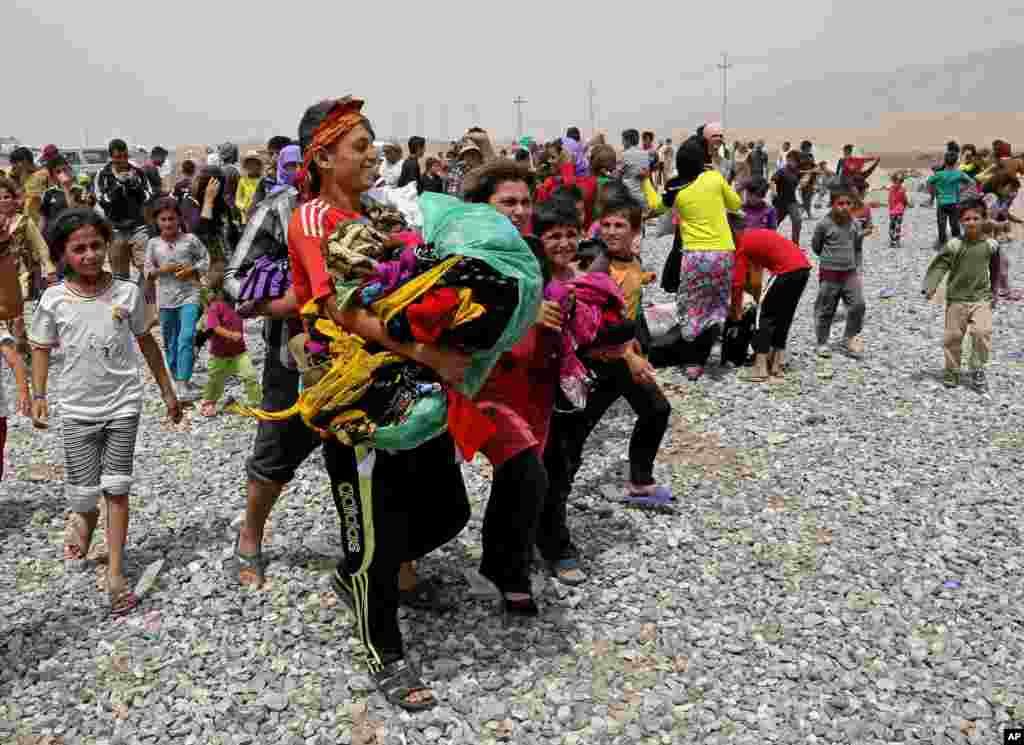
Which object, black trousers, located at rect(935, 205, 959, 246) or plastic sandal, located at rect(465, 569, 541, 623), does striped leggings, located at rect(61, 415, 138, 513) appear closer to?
plastic sandal, located at rect(465, 569, 541, 623)

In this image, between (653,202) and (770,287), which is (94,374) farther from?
(770,287)

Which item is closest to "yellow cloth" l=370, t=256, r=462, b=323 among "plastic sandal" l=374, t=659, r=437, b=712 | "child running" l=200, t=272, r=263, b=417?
"plastic sandal" l=374, t=659, r=437, b=712

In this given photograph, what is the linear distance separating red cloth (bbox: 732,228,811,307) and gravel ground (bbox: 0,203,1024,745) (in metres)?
2.30

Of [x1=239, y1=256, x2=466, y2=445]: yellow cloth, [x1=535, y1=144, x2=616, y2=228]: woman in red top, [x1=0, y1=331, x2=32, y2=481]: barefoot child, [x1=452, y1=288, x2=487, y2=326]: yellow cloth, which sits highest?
[x1=535, y1=144, x2=616, y2=228]: woman in red top

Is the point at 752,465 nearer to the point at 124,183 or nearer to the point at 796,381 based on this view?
the point at 796,381

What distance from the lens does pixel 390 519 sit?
3529 mm

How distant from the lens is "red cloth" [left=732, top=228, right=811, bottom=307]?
8.68 metres

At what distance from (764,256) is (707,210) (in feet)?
3.10

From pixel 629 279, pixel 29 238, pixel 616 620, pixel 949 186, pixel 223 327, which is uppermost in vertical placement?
pixel 949 186

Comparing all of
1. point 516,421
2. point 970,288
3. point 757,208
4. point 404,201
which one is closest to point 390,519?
point 516,421

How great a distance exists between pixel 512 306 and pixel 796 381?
639 centimetres

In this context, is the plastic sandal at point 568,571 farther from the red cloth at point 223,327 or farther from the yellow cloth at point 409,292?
the red cloth at point 223,327

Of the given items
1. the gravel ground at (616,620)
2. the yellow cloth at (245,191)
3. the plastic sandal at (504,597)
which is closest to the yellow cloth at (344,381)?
the gravel ground at (616,620)

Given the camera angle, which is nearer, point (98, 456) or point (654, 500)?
point (98, 456)
